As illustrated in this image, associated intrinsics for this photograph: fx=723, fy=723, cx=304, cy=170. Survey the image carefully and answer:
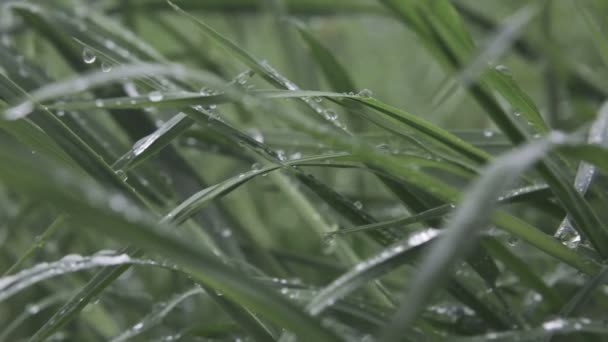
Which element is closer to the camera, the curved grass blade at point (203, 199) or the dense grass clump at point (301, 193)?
the dense grass clump at point (301, 193)

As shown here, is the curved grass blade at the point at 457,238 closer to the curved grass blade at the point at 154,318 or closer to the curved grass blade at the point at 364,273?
the curved grass blade at the point at 364,273

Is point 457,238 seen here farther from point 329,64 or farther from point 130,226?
point 329,64

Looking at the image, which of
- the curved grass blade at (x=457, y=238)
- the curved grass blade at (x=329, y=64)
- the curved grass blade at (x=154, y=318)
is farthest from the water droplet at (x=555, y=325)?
the curved grass blade at (x=329, y=64)

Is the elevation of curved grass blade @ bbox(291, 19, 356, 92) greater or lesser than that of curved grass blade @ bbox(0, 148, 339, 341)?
greater

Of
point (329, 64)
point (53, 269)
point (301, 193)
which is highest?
point (329, 64)

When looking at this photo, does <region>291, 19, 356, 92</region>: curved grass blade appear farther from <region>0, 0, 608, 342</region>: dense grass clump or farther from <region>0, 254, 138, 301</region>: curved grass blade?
<region>0, 254, 138, 301</region>: curved grass blade

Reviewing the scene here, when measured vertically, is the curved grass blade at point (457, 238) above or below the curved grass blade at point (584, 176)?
below

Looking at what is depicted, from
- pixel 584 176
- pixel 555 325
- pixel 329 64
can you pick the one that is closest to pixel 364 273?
pixel 555 325

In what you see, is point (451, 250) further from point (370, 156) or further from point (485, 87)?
point (485, 87)

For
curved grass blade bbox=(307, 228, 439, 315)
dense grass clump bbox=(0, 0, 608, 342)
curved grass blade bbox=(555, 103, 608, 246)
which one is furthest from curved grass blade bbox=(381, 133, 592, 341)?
curved grass blade bbox=(555, 103, 608, 246)
